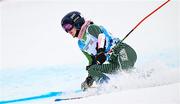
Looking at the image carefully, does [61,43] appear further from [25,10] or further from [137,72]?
[137,72]

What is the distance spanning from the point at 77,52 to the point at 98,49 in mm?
108

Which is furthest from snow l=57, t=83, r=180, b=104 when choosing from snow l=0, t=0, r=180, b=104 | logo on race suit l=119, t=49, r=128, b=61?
logo on race suit l=119, t=49, r=128, b=61

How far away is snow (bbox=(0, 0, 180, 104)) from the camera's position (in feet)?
4.37

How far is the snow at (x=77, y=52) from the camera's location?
1.33m

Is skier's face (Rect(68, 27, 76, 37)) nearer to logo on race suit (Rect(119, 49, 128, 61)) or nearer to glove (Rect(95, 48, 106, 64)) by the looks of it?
glove (Rect(95, 48, 106, 64))

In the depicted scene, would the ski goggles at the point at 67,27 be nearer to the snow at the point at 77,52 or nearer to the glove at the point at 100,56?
the snow at the point at 77,52

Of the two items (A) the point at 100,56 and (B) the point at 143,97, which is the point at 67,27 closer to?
(A) the point at 100,56

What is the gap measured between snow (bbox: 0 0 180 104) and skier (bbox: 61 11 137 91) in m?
0.03

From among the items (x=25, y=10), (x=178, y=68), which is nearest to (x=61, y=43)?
(x=25, y=10)

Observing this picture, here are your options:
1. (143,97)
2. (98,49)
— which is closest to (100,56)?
(98,49)

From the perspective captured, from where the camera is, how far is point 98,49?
1.41m

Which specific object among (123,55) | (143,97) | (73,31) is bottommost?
(143,97)

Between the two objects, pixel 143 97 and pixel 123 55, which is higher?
pixel 123 55

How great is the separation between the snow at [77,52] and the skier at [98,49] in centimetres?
3
